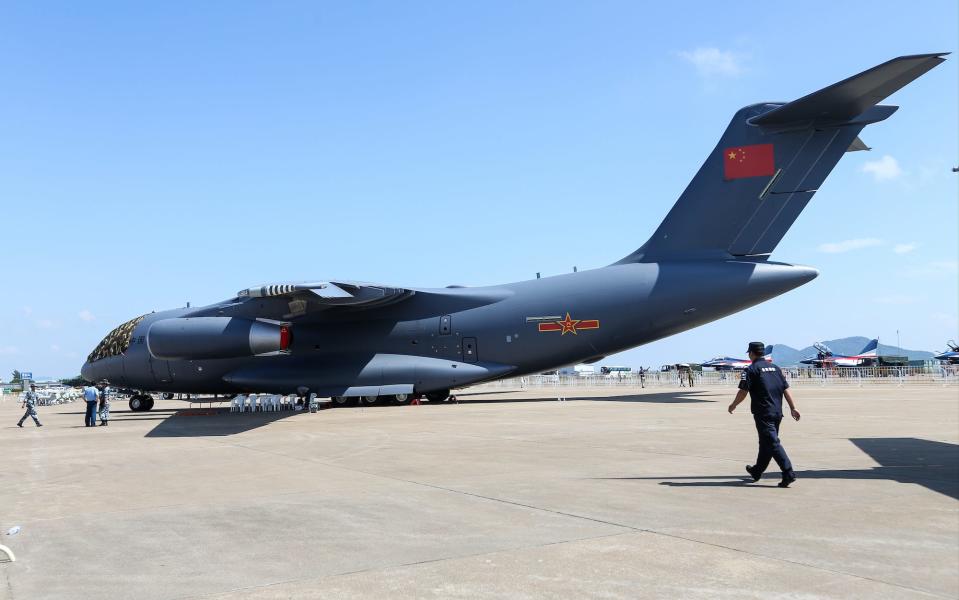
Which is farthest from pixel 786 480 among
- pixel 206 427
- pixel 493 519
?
pixel 206 427

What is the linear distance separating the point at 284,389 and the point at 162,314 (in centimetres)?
564

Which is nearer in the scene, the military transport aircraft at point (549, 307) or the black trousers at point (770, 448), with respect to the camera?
the black trousers at point (770, 448)

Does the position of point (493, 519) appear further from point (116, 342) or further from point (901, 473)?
point (116, 342)

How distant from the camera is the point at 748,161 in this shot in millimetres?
20531

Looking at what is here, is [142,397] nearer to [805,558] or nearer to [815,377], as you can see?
[805,558]

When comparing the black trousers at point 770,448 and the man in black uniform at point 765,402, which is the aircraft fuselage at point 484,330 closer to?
the man in black uniform at point 765,402

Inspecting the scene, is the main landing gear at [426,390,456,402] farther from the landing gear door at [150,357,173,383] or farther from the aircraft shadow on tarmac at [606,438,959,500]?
the aircraft shadow on tarmac at [606,438,959,500]

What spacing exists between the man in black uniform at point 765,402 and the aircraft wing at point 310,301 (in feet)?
45.7

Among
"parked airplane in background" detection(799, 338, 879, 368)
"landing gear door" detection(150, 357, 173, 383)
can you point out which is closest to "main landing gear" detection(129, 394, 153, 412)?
"landing gear door" detection(150, 357, 173, 383)

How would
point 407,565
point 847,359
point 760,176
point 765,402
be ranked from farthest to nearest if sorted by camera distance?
point 847,359
point 760,176
point 765,402
point 407,565

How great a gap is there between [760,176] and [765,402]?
14529 mm

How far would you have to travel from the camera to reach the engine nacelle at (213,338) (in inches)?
805

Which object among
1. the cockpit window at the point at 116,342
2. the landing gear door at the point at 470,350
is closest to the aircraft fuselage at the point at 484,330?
the landing gear door at the point at 470,350

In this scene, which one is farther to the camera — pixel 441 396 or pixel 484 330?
pixel 441 396
